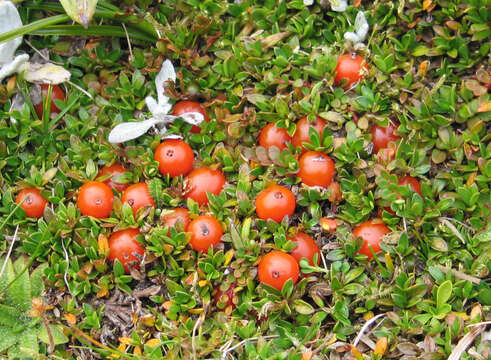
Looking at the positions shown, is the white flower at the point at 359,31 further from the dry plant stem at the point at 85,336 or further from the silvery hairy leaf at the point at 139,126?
the dry plant stem at the point at 85,336

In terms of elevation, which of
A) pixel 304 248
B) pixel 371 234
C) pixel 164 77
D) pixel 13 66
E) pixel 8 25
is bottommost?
pixel 304 248

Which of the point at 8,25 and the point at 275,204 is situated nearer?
the point at 275,204

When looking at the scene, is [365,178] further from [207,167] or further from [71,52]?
[71,52]

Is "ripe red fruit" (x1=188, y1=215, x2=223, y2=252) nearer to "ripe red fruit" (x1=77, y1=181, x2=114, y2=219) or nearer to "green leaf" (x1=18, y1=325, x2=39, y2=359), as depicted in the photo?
"ripe red fruit" (x1=77, y1=181, x2=114, y2=219)

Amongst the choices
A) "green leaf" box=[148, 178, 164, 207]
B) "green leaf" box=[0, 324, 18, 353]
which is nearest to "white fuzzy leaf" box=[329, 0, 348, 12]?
"green leaf" box=[148, 178, 164, 207]

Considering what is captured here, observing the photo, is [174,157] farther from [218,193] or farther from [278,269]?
[278,269]

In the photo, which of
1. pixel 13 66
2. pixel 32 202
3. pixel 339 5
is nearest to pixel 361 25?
pixel 339 5

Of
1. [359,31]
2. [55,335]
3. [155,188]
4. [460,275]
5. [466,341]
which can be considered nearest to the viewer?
[466,341]
